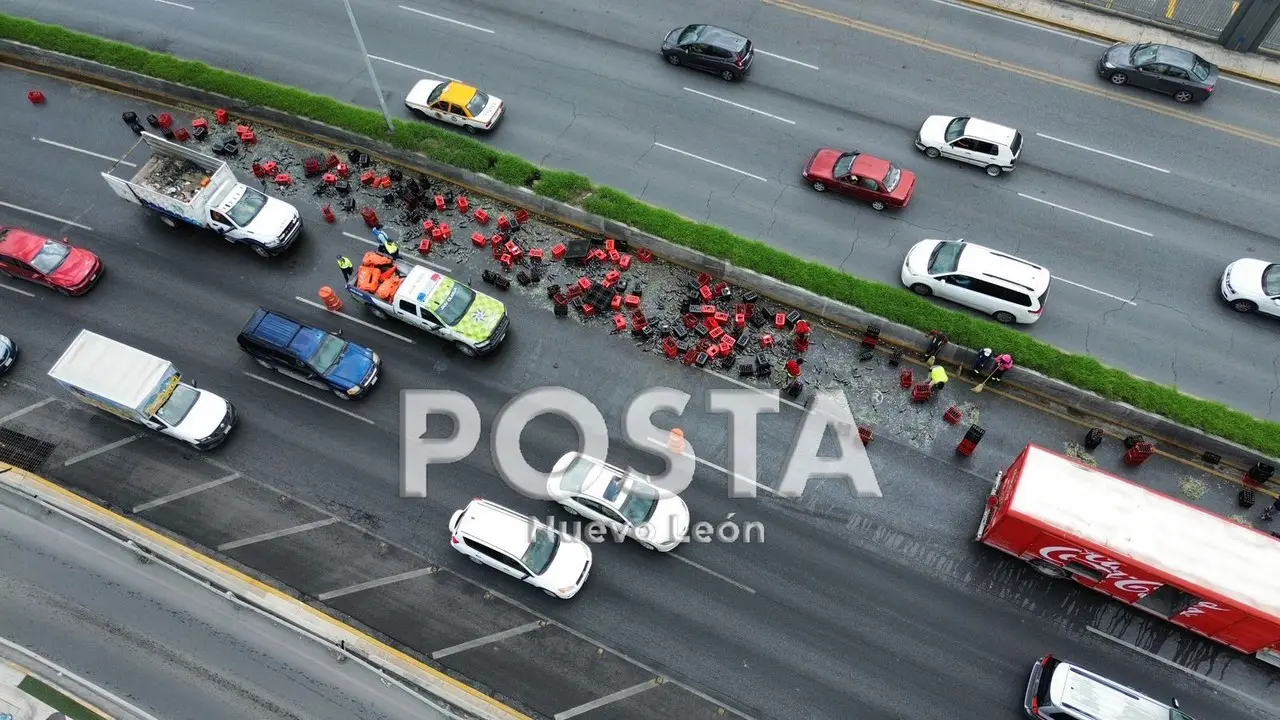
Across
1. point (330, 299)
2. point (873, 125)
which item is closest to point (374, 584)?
→ point (330, 299)

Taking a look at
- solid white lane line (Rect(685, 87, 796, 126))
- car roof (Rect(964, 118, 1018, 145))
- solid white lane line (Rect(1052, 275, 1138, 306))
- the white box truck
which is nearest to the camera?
the white box truck

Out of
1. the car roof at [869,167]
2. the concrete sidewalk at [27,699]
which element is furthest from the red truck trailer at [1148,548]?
the concrete sidewalk at [27,699]

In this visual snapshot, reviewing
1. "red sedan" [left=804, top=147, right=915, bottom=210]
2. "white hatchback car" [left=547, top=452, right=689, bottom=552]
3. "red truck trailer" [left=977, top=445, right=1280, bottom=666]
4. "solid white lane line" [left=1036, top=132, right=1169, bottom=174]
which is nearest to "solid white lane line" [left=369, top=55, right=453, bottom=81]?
"red sedan" [left=804, top=147, right=915, bottom=210]

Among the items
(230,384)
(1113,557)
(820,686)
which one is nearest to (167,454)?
(230,384)

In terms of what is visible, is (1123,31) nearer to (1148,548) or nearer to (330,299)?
(1148,548)

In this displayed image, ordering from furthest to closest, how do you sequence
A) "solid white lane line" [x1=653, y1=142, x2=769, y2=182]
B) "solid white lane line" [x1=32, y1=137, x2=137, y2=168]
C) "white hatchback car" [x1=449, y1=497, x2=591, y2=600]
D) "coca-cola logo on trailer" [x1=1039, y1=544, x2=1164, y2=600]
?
"solid white lane line" [x1=32, y1=137, x2=137, y2=168] → "solid white lane line" [x1=653, y1=142, x2=769, y2=182] → "white hatchback car" [x1=449, y1=497, x2=591, y2=600] → "coca-cola logo on trailer" [x1=1039, y1=544, x2=1164, y2=600]

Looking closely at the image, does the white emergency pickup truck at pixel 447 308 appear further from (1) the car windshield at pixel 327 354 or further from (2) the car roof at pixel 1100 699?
(2) the car roof at pixel 1100 699

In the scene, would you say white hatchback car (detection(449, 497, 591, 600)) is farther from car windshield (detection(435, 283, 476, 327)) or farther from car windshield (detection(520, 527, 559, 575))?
car windshield (detection(435, 283, 476, 327))
